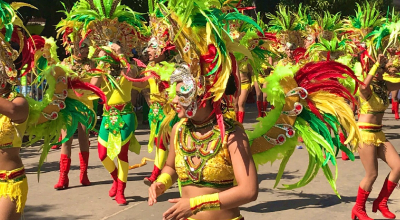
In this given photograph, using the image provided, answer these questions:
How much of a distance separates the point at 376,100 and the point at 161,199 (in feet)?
9.85

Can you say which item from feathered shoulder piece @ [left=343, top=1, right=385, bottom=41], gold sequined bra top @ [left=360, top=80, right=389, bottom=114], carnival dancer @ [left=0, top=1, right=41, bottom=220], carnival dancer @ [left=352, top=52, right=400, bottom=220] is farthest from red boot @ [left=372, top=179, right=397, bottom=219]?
feathered shoulder piece @ [left=343, top=1, right=385, bottom=41]

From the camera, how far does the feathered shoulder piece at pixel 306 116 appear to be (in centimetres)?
338

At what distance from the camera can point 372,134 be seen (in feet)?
19.2

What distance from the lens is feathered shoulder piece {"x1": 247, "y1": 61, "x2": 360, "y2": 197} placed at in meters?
3.38

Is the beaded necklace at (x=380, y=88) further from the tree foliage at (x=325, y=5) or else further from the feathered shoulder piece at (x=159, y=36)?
the tree foliage at (x=325, y=5)

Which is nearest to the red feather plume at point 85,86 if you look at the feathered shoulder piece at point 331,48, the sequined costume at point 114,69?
the sequined costume at point 114,69

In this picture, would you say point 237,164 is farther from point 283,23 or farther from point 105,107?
point 283,23

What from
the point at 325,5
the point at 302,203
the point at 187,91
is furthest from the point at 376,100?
the point at 325,5

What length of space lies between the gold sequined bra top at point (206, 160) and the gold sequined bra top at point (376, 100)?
3.43 m

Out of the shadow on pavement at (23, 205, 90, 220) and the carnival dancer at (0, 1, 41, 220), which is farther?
the shadow on pavement at (23, 205, 90, 220)

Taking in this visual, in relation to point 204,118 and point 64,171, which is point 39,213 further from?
point 204,118

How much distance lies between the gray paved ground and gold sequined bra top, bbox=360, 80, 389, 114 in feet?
4.06

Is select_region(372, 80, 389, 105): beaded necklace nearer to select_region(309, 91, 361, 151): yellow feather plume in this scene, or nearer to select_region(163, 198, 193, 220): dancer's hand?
select_region(309, 91, 361, 151): yellow feather plume

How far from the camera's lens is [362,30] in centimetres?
966
